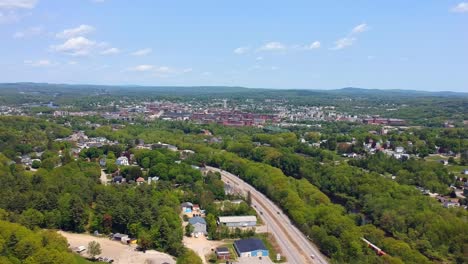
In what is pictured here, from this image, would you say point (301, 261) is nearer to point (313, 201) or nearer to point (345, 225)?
point (345, 225)

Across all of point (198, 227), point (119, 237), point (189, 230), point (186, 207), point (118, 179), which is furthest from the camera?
point (118, 179)

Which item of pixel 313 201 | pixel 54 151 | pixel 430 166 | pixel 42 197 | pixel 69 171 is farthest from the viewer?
pixel 54 151

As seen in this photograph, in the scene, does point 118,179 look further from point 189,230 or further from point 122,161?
point 189,230

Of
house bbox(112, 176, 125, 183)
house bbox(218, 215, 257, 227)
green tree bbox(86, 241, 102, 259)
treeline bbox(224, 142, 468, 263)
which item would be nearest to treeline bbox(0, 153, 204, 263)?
green tree bbox(86, 241, 102, 259)

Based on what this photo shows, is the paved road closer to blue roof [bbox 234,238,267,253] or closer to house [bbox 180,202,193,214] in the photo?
blue roof [bbox 234,238,267,253]

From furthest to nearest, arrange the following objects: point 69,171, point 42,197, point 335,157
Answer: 1. point 335,157
2. point 69,171
3. point 42,197

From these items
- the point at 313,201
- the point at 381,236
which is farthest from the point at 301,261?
the point at 313,201

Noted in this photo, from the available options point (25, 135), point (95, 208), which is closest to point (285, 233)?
point (95, 208)
